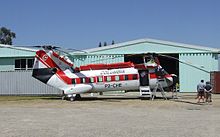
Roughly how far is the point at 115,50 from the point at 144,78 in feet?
43.3

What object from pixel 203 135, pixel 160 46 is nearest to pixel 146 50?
pixel 160 46

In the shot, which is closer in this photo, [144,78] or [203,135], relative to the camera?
[203,135]

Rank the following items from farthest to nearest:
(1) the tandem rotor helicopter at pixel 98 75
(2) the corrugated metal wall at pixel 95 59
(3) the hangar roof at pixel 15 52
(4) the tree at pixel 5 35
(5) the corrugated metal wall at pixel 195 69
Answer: (4) the tree at pixel 5 35, (3) the hangar roof at pixel 15 52, (2) the corrugated metal wall at pixel 95 59, (5) the corrugated metal wall at pixel 195 69, (1) the tandem rotor helicopter at pixel 98 75

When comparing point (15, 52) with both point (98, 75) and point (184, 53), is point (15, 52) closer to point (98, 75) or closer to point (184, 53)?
point (98, 75)

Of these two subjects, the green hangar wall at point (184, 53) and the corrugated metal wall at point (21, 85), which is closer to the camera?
the corrugated metal wall at point (21, 85)

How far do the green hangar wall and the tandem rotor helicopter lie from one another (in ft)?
38.0

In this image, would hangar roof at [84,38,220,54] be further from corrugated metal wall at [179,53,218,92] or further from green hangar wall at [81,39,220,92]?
corrugated metal wall at [179,53,218,92]

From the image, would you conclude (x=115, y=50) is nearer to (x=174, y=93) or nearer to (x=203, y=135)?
(x=174, y=93)

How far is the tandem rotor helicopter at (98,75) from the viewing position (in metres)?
31.5

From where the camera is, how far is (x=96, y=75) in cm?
3170

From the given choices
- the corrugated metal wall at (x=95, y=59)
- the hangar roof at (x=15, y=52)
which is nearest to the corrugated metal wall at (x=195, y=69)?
the corrugated metal wall at (x=95, y=59)

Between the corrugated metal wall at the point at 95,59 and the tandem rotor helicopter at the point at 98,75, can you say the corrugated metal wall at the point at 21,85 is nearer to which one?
the corrugated metal wall at the point at 95,59

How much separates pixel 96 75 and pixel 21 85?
11.5 metres

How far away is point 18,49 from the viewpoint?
46594 mm
